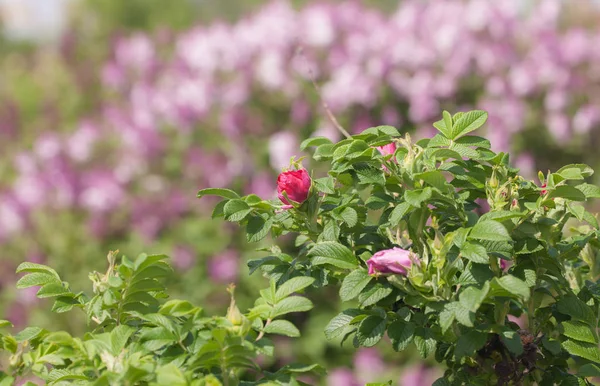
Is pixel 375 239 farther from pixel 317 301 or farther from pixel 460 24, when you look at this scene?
pixel 460 24

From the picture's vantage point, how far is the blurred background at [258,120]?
451cm

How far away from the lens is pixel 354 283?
109cm

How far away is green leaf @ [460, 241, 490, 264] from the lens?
0.99 metres

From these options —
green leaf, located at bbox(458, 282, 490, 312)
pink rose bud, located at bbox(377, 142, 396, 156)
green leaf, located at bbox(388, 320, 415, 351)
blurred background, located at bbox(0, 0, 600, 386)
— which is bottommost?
blurred background, located at bbox(0, 0, 600, 386)

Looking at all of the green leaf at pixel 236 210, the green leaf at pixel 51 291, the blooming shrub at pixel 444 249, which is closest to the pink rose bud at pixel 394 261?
the blooming shrub at pixel 444 249

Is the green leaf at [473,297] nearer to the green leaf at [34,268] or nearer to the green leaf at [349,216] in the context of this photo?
the green leaf at [349,216]

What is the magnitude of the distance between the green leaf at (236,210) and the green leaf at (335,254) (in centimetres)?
13

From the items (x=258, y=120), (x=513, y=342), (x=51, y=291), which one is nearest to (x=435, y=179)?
(x=513, y=342)

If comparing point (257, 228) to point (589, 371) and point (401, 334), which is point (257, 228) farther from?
point (589, 371)

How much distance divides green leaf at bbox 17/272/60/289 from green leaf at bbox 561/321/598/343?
0.79 metres

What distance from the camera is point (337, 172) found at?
3.92ft

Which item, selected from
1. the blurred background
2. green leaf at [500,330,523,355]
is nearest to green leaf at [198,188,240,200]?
green leaf at [500,330,523,355]

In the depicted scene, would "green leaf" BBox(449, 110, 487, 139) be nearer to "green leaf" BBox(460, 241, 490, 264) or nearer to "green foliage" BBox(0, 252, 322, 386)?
"green leaf" BBox(460, 241, 490, 264)

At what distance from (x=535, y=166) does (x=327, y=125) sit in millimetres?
1426
